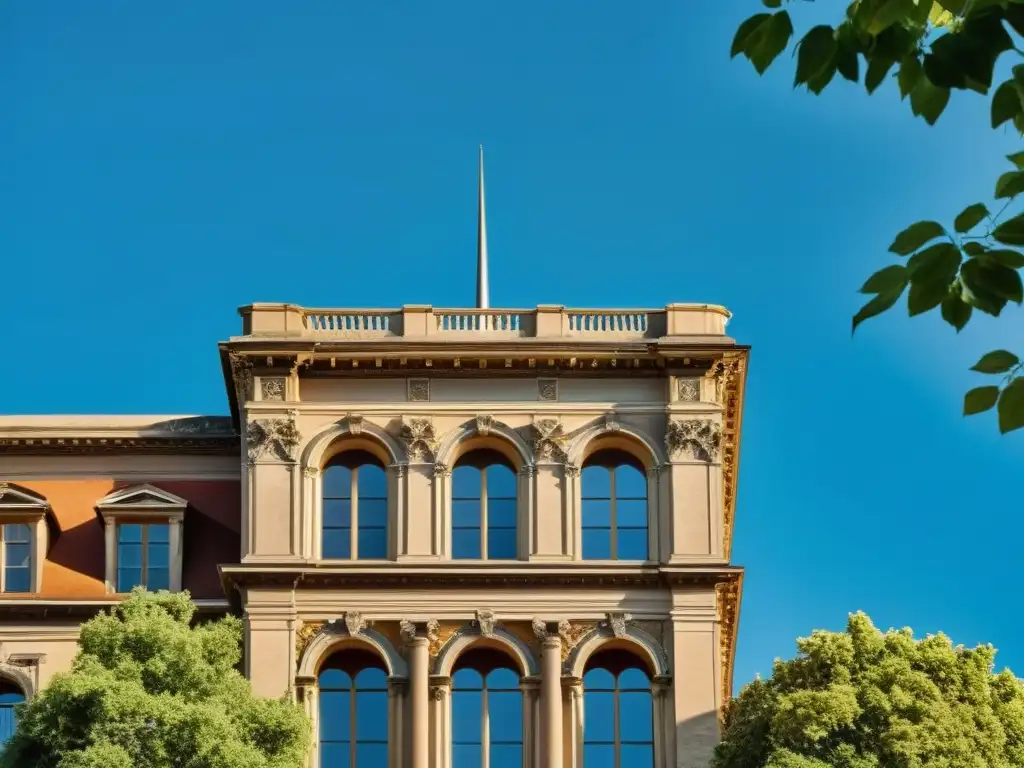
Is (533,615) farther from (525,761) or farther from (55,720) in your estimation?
(55,720)

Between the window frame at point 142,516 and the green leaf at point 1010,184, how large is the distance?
4271 cm

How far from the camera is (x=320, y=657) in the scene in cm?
4781

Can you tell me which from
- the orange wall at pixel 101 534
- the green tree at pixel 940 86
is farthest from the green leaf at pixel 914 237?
the orange wall at pixel 101 534

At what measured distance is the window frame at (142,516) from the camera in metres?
50.2

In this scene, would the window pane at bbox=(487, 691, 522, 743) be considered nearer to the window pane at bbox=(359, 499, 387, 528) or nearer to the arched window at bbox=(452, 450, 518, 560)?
the arched window at bbox=(452, 450, 518, 560)

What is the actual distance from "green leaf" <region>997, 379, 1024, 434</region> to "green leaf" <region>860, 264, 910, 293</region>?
0.58 meters

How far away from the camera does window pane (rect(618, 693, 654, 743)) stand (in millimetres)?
47375

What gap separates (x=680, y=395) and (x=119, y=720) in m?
14.7

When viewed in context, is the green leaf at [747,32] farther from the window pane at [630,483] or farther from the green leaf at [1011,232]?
the window pane at [630,483]

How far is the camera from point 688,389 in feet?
163

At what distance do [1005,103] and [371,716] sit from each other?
131 feet

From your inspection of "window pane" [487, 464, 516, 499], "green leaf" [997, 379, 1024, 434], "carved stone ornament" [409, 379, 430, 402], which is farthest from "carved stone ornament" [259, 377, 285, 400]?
"green leaf" [997, 379, 1024, 434]

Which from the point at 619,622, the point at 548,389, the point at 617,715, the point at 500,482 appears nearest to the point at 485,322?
the point at 548,389

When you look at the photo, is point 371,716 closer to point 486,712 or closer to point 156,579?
point 486,712
